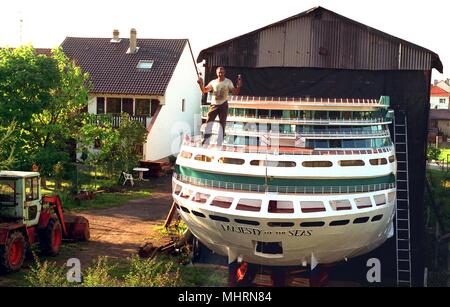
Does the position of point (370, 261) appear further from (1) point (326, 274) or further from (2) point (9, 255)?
(2) point (9, 255)

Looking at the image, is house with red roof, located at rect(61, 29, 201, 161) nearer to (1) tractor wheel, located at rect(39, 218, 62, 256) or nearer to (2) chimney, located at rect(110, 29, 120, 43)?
(2) chimney, located at rect(110, 29, 120, 43)

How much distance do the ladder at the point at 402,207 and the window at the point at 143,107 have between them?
17.3m

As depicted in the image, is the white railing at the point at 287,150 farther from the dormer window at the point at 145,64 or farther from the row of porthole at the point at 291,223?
the dormer window at the point at 145,64

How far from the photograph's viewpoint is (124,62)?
36344 millimetres

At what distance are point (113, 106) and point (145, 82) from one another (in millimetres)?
2513

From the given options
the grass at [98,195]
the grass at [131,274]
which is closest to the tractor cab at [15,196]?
the grass at [131,274]

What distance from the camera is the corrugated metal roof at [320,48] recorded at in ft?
67.1

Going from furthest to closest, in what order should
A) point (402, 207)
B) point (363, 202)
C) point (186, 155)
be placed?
point (402, 207) < point (186, 155) < point (363, 202)

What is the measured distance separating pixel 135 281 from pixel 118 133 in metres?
17.7

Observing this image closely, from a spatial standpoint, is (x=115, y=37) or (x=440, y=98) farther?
(x=440, y=98)

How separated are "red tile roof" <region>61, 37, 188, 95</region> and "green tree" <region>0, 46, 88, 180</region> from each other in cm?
710

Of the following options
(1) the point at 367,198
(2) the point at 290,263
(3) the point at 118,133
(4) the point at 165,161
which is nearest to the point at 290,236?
(2) the point at 290,263

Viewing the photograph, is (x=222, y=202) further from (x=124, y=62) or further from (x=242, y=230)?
(x=124, y=62)

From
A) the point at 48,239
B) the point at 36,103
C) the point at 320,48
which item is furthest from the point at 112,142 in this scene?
the point at 48,239
